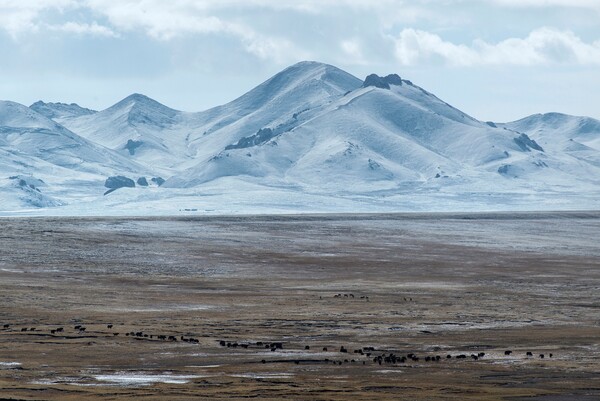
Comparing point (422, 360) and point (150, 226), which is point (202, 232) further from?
point (422, 360)

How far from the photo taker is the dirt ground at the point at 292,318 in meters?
43.0

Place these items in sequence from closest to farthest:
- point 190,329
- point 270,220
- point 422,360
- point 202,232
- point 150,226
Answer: point 422,360 → point 190,329 → point 202,232 → point 150,226 → point 270,220

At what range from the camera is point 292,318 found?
207 ft

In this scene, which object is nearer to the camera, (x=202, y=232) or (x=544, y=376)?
(x=544, y=376)

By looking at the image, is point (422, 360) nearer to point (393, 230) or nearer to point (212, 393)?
point (212, 393)

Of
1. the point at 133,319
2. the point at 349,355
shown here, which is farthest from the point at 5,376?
the point at 133,319

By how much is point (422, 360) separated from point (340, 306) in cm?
2103

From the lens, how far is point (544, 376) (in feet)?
147

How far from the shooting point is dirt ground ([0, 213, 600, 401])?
141 ft

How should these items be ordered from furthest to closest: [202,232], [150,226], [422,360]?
1. [150,226]
2. [202,232]
3. [422,360]

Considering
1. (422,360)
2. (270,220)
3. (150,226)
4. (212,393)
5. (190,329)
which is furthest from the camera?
(270,220)

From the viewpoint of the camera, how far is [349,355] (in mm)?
49812

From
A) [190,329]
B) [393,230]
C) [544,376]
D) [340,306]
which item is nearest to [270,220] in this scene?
[393,230]

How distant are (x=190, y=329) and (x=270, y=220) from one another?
Answer: 117 m
